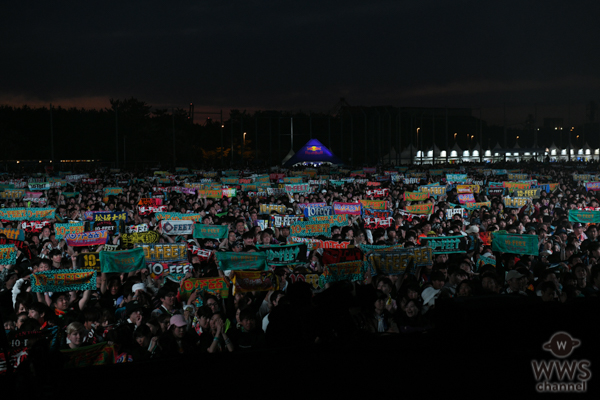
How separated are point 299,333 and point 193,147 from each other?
264 feet

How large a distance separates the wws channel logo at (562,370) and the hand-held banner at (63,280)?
6780 mm

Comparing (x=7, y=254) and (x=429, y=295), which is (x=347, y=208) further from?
(x=7, y=254)

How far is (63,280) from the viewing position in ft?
28.3

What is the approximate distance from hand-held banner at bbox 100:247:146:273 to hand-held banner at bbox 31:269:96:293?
0.74 metres

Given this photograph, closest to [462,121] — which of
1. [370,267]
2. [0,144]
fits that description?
[0,144]

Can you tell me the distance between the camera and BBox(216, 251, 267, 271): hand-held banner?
980 centimetres

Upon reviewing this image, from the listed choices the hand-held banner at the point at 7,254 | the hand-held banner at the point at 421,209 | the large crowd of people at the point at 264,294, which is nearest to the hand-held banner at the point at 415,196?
the hand-held banner at the point at 421,209

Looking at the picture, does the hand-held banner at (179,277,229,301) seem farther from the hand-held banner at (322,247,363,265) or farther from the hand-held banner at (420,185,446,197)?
the hand-held banner at (420,185,446,197)

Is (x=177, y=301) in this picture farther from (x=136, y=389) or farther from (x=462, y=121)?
(x=462, y=121)

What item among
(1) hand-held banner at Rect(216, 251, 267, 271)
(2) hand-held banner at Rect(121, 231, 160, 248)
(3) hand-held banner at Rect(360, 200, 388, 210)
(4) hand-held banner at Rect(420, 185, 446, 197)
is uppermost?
(4) hand-held banner at Rect(420, 185, 446, 197)

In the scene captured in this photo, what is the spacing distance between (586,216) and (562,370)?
1208 centimetres

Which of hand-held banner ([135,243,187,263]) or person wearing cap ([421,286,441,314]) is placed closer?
person wearing cap ([421,286,441,314])

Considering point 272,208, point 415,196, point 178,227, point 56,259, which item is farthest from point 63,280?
point 415,196

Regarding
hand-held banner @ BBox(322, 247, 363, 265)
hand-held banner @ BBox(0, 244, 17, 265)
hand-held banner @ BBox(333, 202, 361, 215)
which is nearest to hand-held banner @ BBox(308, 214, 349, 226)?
hand-held banner @ BBox(333, 202, 361, 215)
